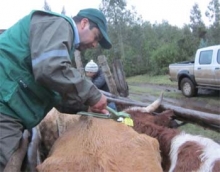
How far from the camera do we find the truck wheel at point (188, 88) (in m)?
14.6

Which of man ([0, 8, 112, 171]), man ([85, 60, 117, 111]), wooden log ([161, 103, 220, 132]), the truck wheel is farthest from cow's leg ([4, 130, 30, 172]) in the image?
the truck wheel

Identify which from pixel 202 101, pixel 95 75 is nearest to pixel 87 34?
pixel 95 75

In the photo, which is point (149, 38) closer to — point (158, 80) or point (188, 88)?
point (158, 80)

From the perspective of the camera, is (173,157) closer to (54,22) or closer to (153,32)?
(54,22)

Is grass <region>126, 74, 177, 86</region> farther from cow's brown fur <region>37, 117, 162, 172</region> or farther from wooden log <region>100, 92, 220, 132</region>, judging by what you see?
cow's brown fur <region>37, 117, 162, 172</region>

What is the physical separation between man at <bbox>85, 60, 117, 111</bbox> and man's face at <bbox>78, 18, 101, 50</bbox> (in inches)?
185

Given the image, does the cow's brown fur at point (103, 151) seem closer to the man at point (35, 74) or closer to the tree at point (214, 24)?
the man at point (35, 74)

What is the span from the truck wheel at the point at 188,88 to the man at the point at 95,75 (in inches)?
303

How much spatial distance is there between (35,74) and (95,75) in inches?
219

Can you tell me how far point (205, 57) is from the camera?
45.9 ft

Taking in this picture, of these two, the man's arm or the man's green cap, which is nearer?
the man's arm

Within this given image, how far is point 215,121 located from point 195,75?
37.3 ft

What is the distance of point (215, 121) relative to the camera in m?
3.47

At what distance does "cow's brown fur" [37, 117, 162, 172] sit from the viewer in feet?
6.63
